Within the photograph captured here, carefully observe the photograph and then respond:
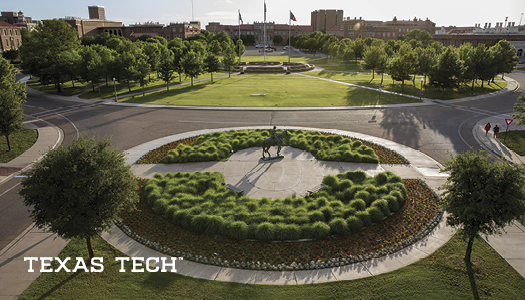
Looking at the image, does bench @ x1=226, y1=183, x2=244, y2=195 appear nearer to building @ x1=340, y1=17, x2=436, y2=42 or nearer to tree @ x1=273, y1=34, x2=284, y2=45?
building @ x1=340, y1=17, x2=436, y2=42

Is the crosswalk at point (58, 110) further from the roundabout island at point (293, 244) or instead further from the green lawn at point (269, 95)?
the roundabout island at point (293, 244)

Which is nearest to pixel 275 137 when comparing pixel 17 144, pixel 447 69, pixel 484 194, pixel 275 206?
pixel 275 206

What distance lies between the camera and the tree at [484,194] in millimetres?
10773

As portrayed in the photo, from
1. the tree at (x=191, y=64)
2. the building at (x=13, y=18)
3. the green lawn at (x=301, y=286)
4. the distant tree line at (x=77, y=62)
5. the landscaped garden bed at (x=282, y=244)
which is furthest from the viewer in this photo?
the building at (x=13, y=18)

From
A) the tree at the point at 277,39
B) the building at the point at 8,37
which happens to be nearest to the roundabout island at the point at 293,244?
the building at the point at 8,37

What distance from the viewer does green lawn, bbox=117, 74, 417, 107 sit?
42.7 meters

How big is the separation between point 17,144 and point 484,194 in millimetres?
33756

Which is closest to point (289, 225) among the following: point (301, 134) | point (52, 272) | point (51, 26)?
point (52, 272)

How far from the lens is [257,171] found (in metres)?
20.2

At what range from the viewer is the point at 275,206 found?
15.6 meters

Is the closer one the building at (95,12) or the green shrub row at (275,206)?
the green shrub row at (275,206)

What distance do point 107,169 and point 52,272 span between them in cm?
461

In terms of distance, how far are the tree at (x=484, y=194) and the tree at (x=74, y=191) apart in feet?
42.3

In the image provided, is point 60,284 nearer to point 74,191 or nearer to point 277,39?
point 74,191
